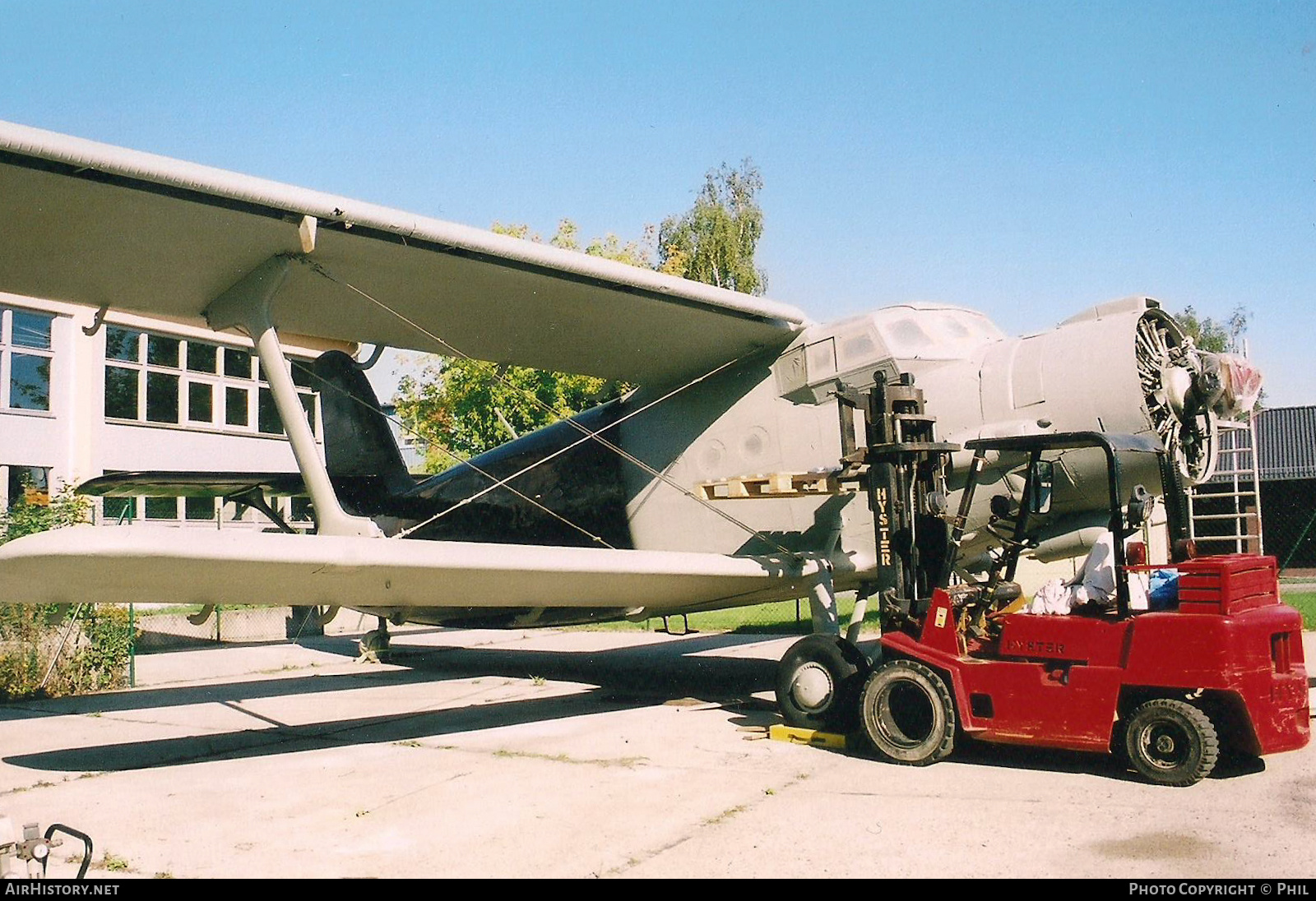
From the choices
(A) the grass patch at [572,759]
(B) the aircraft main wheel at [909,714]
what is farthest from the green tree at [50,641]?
(B) the aircraft main wheel at [909,714]

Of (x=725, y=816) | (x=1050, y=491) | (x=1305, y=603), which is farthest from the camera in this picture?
(x=1305, y=603)

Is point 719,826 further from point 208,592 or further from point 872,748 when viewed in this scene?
point 208,592

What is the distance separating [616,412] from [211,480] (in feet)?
14.5

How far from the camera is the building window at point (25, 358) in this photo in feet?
70.2

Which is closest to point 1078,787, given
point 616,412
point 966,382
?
point 966,382

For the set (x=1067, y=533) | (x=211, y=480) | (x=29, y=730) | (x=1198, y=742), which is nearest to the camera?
(x=1198, y=742)

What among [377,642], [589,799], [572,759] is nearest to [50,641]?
[377,642]

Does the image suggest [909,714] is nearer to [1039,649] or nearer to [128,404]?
[1039,649]

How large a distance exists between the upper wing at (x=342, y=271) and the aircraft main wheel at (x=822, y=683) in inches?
132

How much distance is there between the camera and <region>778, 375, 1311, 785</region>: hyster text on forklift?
5.85 metres

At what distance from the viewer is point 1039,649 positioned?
6.34 meters

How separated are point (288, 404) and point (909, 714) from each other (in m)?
5.22

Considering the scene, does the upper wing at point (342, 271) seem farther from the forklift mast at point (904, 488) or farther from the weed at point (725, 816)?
the weed at point (725, 816)

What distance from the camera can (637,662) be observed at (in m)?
14.5
